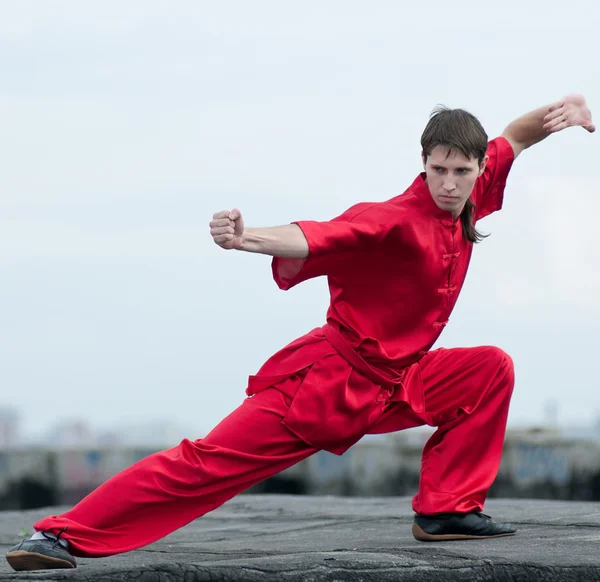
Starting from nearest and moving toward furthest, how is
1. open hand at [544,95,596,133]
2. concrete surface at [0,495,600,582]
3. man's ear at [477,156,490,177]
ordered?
concrete surface at [0,495,600,582] → man's ear at [477,156,490,177] → open hand at [544,95,596,133]

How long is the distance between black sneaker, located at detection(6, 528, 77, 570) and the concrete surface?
9cm

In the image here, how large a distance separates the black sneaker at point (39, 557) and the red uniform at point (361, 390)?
7 cm

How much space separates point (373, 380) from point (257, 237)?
85 cm

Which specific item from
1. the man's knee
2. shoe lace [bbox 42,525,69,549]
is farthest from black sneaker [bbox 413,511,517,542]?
shoe lace [bbox 42,525,69,549]

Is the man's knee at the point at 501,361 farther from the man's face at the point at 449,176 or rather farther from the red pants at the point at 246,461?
the man's face at the point at 449,176

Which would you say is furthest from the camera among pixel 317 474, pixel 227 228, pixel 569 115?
pixel 317 474

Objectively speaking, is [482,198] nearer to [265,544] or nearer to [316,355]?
[316,355]

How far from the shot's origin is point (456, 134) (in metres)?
3.94

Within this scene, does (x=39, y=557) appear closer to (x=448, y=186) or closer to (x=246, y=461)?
(x=246, y=461)

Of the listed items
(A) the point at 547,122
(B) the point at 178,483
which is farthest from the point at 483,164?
(B) the point at 178,483

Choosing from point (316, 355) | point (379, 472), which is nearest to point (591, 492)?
point (379, 472)

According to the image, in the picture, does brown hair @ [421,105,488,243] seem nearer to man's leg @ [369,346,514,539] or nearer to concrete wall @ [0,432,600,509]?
man's leg @ [369,346,514,539]

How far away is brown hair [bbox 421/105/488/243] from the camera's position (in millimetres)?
3934

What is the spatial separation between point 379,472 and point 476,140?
8226 mm
